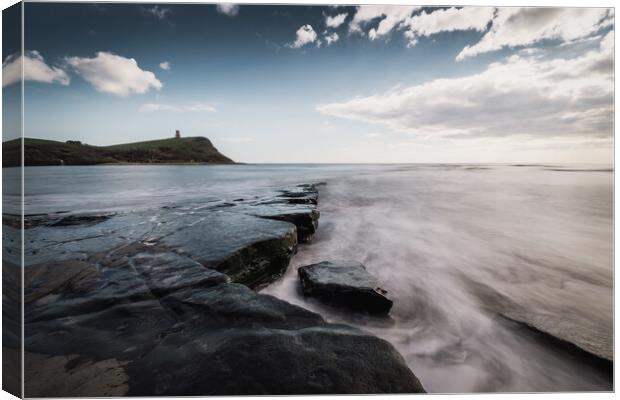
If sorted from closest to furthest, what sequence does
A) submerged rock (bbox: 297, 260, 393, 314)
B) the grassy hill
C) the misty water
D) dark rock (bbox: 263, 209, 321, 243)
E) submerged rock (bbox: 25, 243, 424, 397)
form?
submerged rock (bbox: 25, 243, 424, 397)
the misty water
submerged rock (bbox: 297, 260, 393, 314)
dark rock (bbox: 263, 209, 321, 243)
the grassy hill

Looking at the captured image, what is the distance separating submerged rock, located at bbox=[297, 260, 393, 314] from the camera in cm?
223

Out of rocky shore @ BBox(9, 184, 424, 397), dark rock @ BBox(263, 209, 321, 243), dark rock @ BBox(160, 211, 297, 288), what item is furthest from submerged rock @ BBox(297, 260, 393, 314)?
dark rock @ BBox(263, 209, 321, 243)

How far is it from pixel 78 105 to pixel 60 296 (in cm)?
291

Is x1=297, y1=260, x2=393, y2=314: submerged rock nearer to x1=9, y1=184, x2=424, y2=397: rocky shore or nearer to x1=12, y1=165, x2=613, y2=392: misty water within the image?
x1=12, y1=165, x2=613, y2=392: misty water

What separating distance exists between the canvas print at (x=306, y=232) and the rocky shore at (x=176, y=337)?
0.4 inches

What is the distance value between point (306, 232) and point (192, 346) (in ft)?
9.34

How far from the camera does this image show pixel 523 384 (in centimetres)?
179

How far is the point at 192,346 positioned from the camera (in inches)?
54.4

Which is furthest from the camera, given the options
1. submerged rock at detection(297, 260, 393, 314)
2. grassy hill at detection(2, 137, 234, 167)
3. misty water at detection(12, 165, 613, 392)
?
grassy hill at detection(2, 137, 234, 167)

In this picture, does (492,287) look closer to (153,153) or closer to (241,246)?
(241,246)

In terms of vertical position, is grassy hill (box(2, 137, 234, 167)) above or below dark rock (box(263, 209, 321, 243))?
above

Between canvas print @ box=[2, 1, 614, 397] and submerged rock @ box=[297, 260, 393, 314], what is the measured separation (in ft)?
0.06

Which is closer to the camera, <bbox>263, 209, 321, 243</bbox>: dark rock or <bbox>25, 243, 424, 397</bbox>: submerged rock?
<bbox>25, 243, 424, 397</bbox>: submerged rock

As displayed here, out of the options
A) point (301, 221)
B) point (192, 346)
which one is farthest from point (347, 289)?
point (301, 221)
